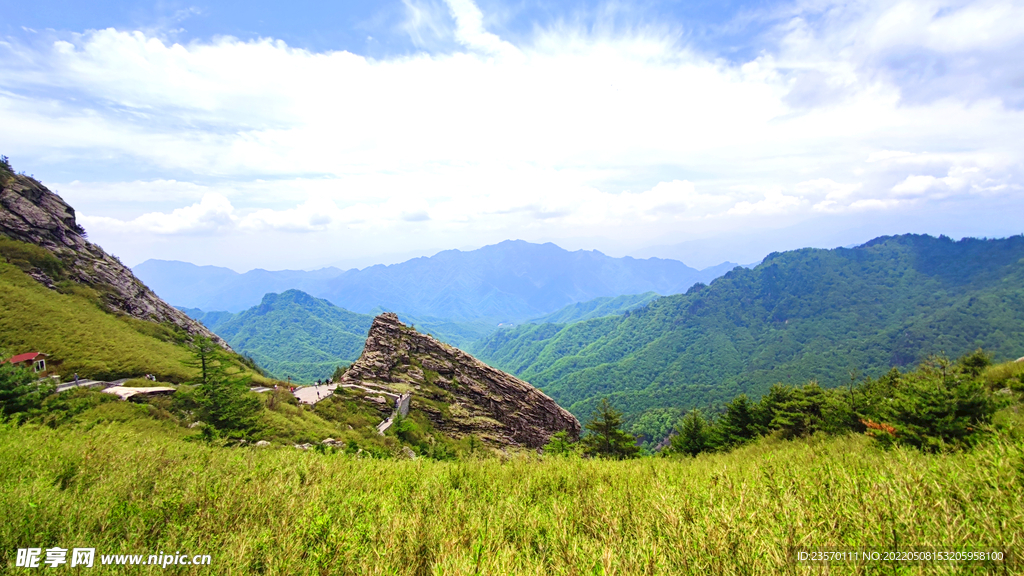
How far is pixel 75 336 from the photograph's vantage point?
96.1 ft

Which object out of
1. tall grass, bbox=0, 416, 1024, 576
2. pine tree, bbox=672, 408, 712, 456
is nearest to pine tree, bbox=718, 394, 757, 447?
pine tree, bbox=672, 408, 712, 456

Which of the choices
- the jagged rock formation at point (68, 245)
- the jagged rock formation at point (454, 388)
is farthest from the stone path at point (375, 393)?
the jagged rock formation at point (68, 245)

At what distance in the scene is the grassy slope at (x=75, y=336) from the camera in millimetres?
26344

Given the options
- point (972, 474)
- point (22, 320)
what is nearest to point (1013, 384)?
point (972, 474)

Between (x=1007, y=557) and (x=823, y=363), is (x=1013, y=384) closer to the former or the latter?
(x=1007, y=557)

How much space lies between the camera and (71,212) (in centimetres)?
5356

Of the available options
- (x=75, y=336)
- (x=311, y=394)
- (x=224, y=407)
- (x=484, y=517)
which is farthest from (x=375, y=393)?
(x=484, y=517)

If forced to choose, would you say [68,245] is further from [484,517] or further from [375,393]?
[484,517]

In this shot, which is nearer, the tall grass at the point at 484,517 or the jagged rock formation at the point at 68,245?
the tall grass at the point at 484,517

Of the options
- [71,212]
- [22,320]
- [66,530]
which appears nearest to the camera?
[66,530]

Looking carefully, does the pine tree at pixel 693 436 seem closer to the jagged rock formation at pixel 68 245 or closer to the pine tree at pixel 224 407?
the pine tree at pixel 224 407

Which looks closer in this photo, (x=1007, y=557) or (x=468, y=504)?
(x=1007, y=557)

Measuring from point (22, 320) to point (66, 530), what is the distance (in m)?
41.0

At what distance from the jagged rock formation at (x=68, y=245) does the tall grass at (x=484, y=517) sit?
170 feet
